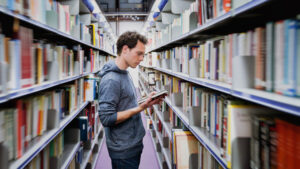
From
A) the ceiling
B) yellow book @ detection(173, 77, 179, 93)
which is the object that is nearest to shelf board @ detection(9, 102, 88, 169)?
yellow book @ detection(173, 77, 179, 93)

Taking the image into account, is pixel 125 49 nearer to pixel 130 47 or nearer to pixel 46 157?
pixel 130 47

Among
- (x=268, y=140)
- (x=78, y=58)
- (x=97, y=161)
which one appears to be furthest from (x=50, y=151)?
(x=97, y=161)

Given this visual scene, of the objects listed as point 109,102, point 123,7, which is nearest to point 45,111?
point 109,102

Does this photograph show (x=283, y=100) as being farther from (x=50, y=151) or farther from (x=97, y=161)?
(x=97, y=161)

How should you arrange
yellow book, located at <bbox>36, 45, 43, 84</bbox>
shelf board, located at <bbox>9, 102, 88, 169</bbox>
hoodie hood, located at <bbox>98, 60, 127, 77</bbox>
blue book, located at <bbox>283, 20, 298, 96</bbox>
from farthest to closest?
hoodie hood, located at <bbox>98, 60, 127, 77</bbox> → yellow book, located at <bbox>36, 45, 43, 84</bbox> → shelf board, located at <bbox>9, 102, 88, 169</bbox> → blue book, located at <bbox>283, 20, 298, 96</bbox>

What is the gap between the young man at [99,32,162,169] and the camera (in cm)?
167

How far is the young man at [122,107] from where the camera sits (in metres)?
1.67

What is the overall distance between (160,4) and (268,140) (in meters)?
2.90

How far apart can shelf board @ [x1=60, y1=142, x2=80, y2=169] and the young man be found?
0.42 metres

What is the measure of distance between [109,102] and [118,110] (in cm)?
17

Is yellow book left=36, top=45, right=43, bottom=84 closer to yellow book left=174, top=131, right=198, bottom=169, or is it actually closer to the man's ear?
the man's ear

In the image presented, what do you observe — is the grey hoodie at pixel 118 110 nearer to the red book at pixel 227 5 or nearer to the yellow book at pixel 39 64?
the yellow book at pixel 39 64

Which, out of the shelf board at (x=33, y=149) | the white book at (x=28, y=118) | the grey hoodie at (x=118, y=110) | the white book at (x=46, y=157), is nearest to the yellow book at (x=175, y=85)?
the grey hoodie at (x=118, y=110)

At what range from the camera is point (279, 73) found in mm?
782
